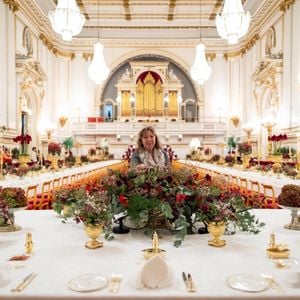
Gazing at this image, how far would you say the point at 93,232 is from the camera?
2.13 meters

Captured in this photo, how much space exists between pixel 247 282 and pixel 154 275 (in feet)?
1.28

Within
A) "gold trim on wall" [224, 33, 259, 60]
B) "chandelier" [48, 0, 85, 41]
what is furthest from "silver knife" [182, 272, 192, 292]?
"gold trim on wall" [224, 33, 259, 60]

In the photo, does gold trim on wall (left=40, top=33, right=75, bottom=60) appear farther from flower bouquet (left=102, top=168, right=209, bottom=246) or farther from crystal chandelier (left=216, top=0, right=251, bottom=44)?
flower bouquet (left=102, top=168, right=209, bottom=246)

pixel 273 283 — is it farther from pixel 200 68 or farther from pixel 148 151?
pixel 200 68

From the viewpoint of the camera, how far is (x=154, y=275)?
63.2 inches

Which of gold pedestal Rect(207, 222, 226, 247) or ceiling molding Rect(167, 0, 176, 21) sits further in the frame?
ceiling molding Rect(167, 0, 176, 21)

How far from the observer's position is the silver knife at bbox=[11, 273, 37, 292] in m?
1.54

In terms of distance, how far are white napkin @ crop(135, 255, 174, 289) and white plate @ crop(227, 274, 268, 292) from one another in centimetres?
25

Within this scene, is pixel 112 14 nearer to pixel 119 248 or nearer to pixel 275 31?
pixel 275 31

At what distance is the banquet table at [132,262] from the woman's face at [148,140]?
1.68 m

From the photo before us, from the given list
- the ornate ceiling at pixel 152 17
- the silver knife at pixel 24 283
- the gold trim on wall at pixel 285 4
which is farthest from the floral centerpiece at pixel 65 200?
the ornate ceiling at pixel 152 17

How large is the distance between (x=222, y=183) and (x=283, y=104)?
560 inches

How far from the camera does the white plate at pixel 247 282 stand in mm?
1566

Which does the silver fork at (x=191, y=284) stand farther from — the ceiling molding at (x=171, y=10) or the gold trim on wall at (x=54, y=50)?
the gold trim on wall at (x=54, y=50)
